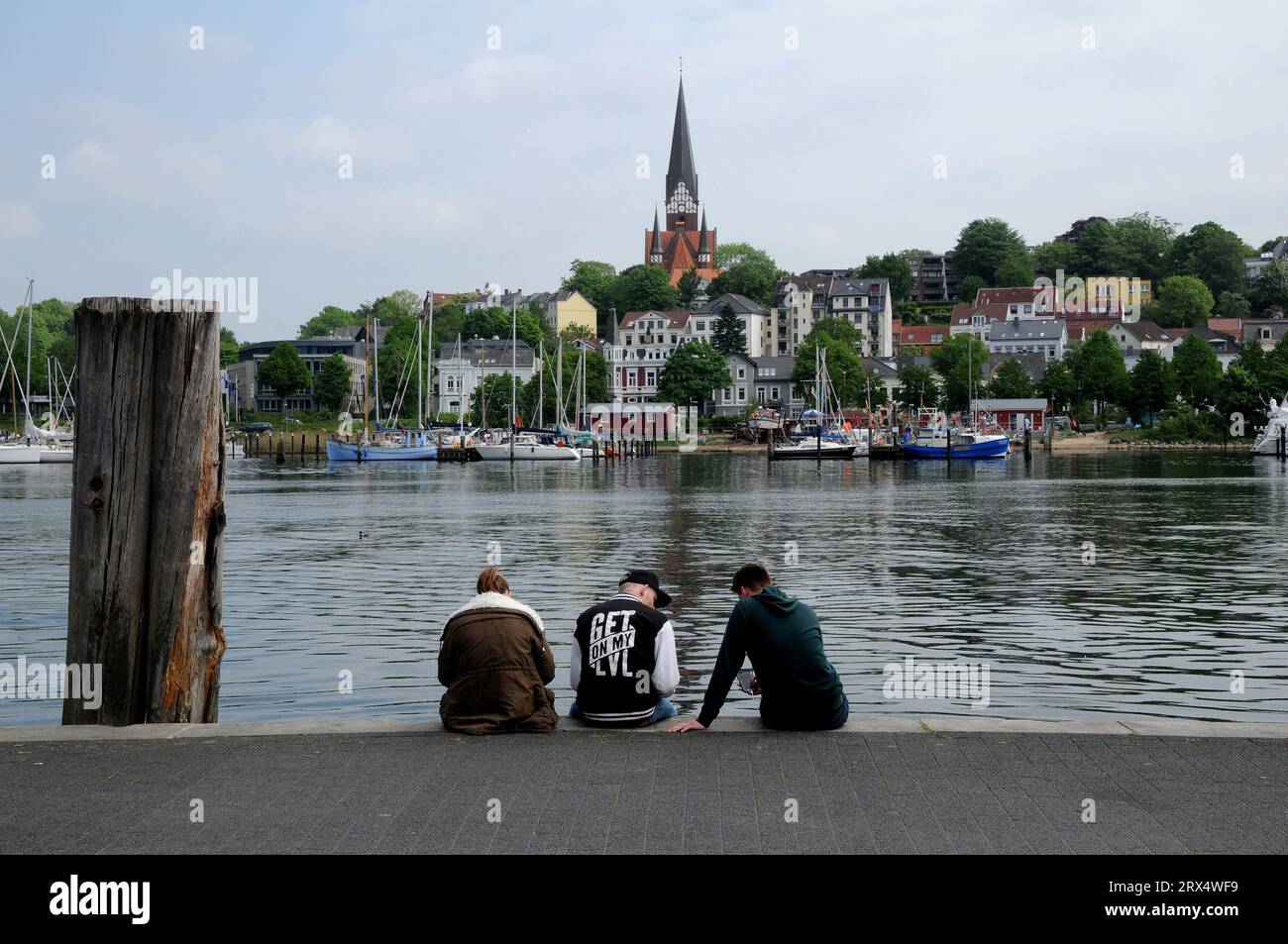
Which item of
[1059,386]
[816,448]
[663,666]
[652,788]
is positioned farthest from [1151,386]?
[652,788]

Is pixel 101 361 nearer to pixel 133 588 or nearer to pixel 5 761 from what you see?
pixel 133 588

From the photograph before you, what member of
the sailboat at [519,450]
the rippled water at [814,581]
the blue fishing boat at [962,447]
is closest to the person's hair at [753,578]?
the rippled water at [814,581]

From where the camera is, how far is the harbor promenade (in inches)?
298

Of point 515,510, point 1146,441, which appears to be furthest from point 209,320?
point 1146,441

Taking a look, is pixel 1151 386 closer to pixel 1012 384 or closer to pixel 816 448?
pixel 1012 384

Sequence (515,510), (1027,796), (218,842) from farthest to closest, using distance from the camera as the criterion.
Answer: (515,510), (1027,796), (218,842)

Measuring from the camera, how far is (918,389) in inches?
6619

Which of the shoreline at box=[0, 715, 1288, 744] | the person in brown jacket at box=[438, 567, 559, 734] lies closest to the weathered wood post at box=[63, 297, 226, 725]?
the shoreline at box=[0, 715, 1288, 744]

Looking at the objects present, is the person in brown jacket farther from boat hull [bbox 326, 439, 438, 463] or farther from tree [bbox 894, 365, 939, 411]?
tree [bbox 894, 365, 939, 411]

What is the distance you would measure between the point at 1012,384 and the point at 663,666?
16145 cm

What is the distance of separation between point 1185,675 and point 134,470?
13.2m

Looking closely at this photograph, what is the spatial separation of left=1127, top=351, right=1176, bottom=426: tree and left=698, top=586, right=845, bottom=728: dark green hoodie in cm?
15470

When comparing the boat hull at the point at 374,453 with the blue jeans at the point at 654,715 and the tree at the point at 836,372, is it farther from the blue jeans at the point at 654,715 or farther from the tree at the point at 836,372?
the blue jeans at the point at 654,715

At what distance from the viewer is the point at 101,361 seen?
34.1 feet
